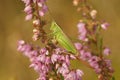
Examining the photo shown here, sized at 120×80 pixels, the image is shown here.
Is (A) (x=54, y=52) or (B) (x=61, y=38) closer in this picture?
(B) (x=61, y=38)

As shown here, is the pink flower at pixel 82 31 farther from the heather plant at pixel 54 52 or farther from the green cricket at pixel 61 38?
the green cricket at pixel 61 38

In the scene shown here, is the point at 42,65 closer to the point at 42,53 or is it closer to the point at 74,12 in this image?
the point at 42,53

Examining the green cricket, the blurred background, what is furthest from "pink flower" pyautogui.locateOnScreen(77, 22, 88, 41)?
the blurred background

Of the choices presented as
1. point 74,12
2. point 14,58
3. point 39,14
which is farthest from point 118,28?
point 39,14

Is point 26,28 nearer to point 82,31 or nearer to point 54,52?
point 82,31

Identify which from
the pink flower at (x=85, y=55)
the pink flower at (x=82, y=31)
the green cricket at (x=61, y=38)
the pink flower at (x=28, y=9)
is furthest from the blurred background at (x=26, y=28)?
the green cricket at (x=61, y=38)

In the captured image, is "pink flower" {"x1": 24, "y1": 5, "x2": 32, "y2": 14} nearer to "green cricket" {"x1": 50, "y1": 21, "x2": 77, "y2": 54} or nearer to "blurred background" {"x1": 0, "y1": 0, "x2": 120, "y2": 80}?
"green cricket" {"x1": 50, "y1": 21, "x2": 77, "y2": 54}

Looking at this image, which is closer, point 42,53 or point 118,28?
point 42,53

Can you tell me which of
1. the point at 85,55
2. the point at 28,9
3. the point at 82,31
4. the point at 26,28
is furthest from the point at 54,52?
the point at 26,28
